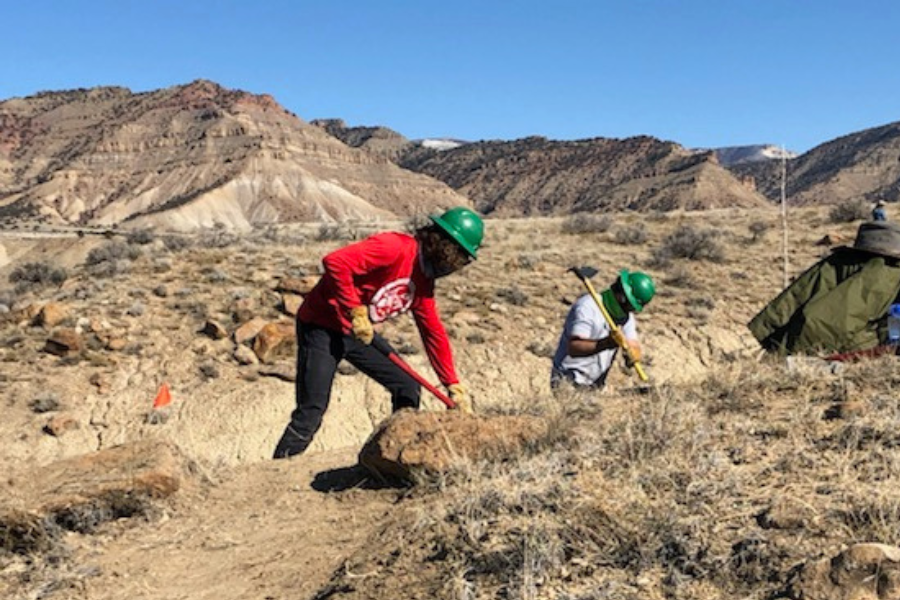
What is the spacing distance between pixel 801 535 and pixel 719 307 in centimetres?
1087

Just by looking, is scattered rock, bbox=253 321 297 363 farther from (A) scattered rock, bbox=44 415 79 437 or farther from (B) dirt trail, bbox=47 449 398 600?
(B) dirt trail, bbox=47 449 398 600

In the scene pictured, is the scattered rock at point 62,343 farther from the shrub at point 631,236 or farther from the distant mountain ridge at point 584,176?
the distant mountain ridge at point 584,176

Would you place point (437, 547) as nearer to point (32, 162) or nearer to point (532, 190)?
point (532, 190)

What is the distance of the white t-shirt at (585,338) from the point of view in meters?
5.63

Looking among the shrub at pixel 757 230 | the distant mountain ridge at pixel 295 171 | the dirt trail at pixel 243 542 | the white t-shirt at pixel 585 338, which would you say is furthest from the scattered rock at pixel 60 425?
the distant mountain ridge at pixel 295 171

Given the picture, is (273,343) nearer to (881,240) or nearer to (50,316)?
(50,316)

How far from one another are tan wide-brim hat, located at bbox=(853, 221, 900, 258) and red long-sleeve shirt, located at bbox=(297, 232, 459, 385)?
3.01 meters

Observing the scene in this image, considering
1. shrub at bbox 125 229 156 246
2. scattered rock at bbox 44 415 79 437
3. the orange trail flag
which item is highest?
shrub at bbox 125 229 156 246

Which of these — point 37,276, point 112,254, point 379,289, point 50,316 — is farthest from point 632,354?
point 37,276

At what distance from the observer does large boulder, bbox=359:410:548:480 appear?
3.62 metres

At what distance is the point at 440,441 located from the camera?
367 centimetres

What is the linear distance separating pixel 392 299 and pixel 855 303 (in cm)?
319

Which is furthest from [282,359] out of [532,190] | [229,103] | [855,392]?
[229,103]

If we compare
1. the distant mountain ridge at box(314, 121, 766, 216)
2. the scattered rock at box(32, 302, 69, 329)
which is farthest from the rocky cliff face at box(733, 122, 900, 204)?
the scattered rock at box(32, 302, 69, 329)
